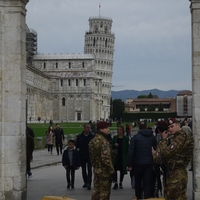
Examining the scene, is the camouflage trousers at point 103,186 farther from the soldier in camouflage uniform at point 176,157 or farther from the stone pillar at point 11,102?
the stone pillar at point 11,102

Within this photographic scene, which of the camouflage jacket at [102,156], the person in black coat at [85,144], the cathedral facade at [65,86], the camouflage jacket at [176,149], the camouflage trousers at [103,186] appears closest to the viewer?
the camouflage jacket at [176,149]

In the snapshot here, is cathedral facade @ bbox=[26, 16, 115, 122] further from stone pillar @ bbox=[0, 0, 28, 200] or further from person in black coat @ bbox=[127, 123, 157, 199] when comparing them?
person in black coat @ bbox=[127, 123, 157, 199]

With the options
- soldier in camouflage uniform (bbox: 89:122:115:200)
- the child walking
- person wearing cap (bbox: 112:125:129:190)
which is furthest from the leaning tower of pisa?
soldier in camouflage uniform (bbox: 89:122:115:200)

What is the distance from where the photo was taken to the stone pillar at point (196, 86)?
11250 mm

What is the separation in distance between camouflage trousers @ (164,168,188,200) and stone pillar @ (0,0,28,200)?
162 inches

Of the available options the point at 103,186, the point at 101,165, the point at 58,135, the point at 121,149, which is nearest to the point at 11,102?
the point at 101,165

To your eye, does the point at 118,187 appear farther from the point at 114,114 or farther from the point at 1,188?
the point at 114,114

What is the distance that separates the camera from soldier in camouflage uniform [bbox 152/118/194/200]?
8656 mm

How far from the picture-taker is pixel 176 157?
28.7 ft

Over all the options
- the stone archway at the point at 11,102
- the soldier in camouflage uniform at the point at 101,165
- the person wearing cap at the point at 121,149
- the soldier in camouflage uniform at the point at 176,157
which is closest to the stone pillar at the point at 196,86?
the soldier in camouflage uniform at the point at 101,165

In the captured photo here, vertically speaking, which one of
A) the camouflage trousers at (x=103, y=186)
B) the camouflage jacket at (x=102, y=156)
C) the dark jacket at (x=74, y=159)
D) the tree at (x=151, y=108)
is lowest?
the camouflage trousers at (x=103, y=186)

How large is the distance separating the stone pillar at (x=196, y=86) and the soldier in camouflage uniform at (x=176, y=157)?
8.06ft

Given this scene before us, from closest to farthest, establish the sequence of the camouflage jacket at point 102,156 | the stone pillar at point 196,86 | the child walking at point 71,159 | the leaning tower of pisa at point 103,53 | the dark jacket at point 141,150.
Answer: the camouflage jacket at point 102,156 → the dark jacket at point 141,150 → the stone pillar at point 196,86 → the child walking at point 71,159 → the leaning tower of pisa at point 103,53

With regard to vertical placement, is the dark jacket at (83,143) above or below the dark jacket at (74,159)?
above
